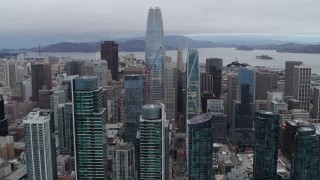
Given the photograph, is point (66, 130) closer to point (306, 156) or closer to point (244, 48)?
point (306, 156)

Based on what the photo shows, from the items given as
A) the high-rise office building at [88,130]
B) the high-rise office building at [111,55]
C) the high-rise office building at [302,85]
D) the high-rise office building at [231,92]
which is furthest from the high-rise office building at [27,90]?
the high-rise office building at [302,85]

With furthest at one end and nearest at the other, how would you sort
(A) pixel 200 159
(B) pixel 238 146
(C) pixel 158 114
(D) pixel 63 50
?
(D) pixel 63 50, (B) pixel 238 146, (A) pixel 200 159, (C) pixel 158 114

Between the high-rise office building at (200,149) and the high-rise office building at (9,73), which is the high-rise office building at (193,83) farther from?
the high-rise office building at (9,73)

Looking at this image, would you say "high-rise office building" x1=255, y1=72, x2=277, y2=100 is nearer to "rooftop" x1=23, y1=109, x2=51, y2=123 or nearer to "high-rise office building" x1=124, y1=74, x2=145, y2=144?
"high-rise office building" x1=124, y1=74, x2=145, y2=144

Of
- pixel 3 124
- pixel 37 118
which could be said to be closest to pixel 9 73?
pixel 3 124

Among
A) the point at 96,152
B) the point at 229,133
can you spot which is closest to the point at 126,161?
the point at 96,152

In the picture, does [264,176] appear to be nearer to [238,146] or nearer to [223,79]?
[238,146]

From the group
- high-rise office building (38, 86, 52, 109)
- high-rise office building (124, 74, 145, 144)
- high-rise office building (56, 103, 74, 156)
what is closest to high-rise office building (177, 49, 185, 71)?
high-rise office building (124, 74, 145, 144)
